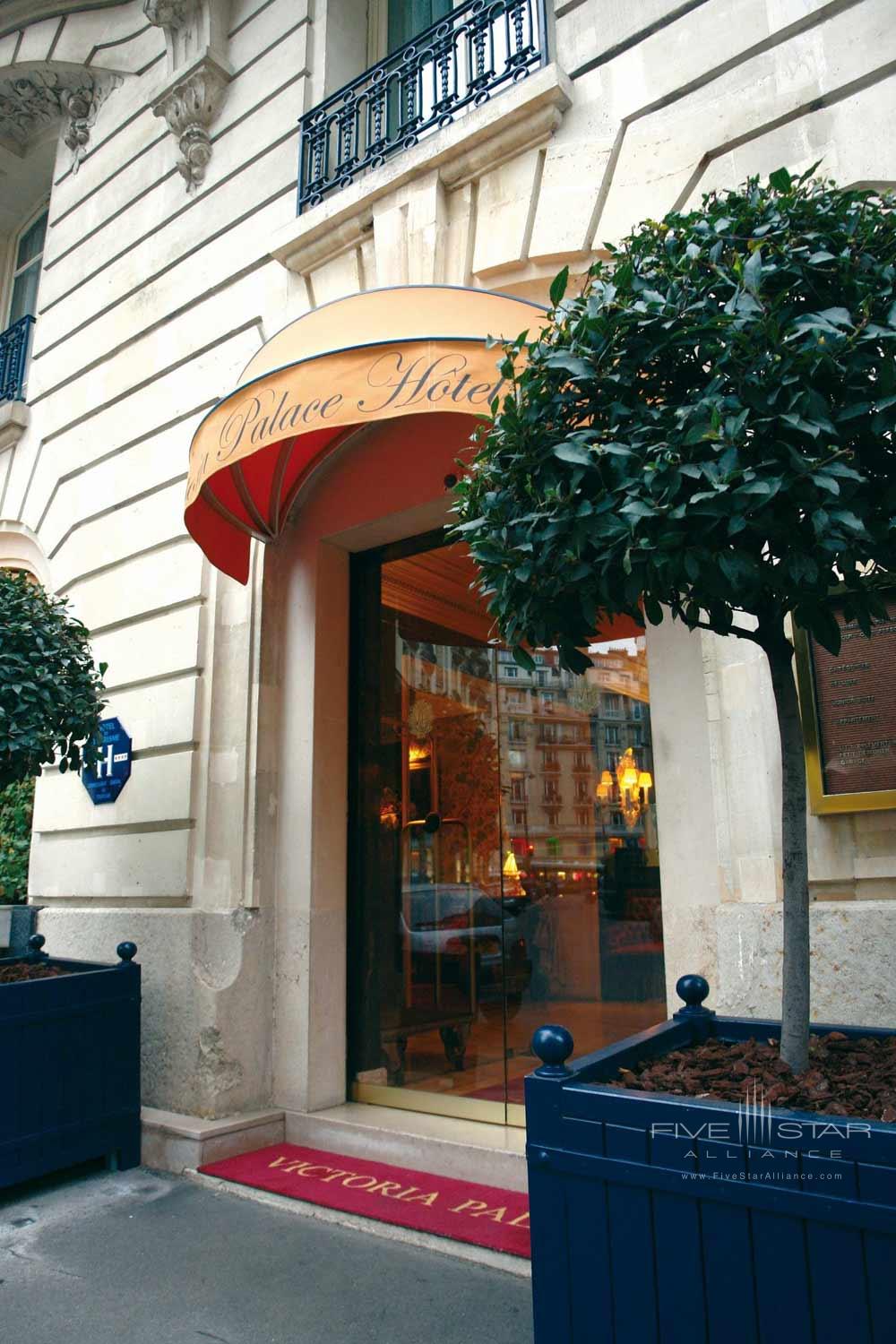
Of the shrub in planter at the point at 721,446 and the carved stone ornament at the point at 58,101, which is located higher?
the carved stone ornament at the point at 58,101

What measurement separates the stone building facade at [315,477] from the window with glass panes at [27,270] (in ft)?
7.77

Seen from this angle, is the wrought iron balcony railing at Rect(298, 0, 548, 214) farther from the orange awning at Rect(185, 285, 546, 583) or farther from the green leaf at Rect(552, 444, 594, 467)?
the green leaf at Rect(552, 444, 594, 467)

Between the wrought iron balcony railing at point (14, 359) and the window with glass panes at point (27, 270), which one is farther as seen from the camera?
the window with glass panes at point (27, 270)

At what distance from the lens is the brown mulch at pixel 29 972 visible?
5.87m

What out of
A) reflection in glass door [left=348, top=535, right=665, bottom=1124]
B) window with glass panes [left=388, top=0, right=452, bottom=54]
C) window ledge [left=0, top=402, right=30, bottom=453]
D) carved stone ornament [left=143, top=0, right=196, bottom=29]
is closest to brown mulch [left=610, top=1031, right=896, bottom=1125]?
reflection in glass door [left=348, top=535, right=665, bottom=1124]

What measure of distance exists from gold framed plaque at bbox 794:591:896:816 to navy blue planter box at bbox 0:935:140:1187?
14.3ft

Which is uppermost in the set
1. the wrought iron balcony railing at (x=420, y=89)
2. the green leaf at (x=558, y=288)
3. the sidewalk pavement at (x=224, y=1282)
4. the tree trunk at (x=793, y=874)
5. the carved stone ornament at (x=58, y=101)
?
the carved stone ornament at (x=58, y=101)

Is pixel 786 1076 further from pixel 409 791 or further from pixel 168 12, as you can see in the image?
pixel 168 12

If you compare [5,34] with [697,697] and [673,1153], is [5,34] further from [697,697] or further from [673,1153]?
[673,1153]

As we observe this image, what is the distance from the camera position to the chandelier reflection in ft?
19.4

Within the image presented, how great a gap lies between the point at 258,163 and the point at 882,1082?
799cm

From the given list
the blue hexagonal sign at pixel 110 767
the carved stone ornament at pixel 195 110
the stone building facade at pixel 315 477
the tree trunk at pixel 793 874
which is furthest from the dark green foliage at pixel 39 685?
the tree trunk at pixel 793 874

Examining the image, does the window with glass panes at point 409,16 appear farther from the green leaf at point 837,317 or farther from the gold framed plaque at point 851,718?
the green leaf at point 837,317

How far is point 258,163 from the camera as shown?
785cm
